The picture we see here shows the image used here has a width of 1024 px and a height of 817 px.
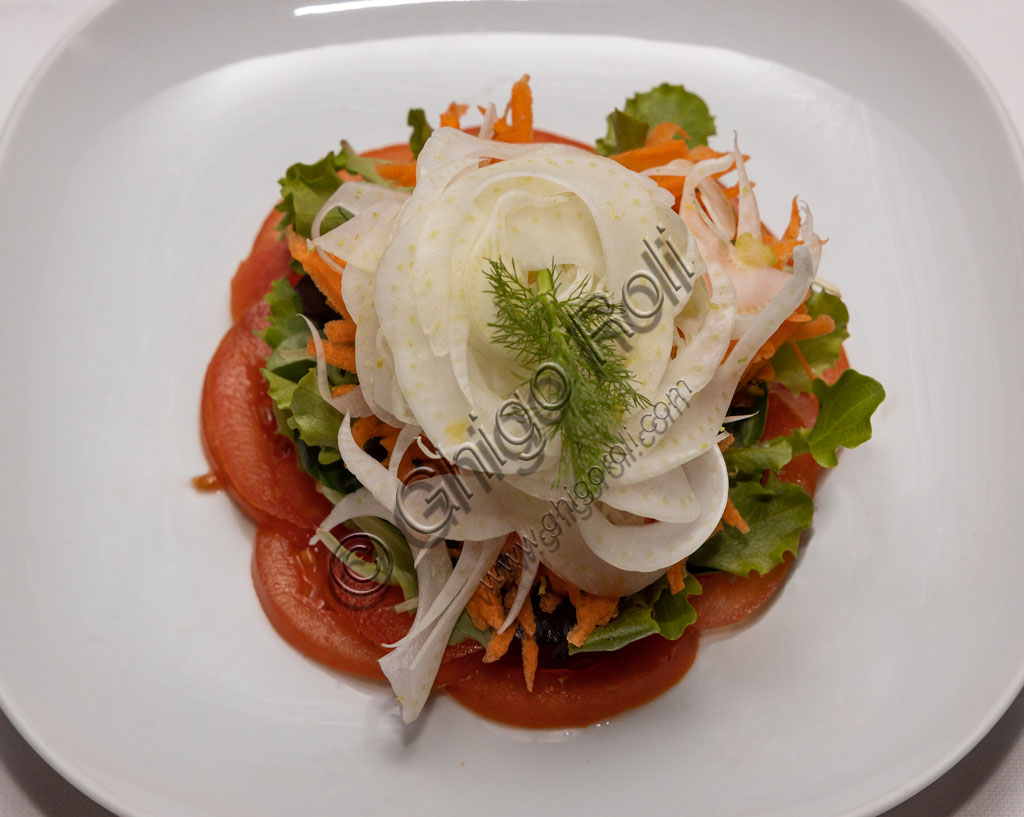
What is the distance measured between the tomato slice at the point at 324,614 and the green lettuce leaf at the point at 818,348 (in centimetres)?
129

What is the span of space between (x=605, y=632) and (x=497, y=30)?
96.0 inches

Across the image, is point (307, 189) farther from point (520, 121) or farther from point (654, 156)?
point (654, 156)

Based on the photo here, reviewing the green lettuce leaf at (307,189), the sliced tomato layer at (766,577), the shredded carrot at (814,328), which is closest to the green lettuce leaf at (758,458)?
the sliced tomato layer at (766,577)

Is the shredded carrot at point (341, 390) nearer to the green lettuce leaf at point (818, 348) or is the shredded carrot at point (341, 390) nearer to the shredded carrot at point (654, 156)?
the shredded carrot at point (654, 156)

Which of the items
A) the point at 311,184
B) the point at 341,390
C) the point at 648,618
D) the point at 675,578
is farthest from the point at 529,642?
the point at 311,184

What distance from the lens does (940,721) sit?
2551 millimetres

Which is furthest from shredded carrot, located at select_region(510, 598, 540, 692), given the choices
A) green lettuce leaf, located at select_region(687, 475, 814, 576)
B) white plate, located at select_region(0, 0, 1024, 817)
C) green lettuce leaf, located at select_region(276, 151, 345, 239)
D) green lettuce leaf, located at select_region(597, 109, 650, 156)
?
green lettuce leaf, located at select_region(597, 109, 650, 156)

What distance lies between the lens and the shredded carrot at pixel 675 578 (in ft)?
8.57

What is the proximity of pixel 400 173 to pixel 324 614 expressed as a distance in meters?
1.42

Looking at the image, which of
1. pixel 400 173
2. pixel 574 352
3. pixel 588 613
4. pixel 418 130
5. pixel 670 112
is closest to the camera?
pixel 574 352

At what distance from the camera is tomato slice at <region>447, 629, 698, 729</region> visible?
273 cm

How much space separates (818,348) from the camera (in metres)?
3.04

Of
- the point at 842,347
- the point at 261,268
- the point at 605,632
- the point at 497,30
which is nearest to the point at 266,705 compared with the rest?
the point at 605,632

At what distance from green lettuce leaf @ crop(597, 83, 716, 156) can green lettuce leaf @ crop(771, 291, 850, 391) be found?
76 centimetres
